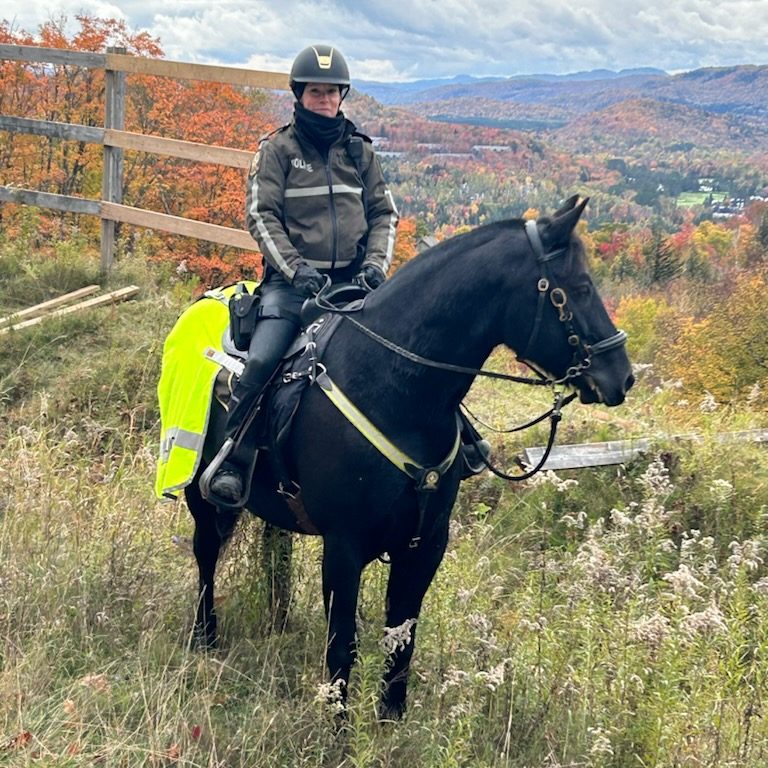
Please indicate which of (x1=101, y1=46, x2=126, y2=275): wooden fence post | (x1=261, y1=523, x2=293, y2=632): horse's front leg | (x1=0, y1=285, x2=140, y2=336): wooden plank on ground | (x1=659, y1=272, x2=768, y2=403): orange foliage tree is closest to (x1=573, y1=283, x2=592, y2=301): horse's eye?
(x1=261, y1=523, x2=293, y2=632): horse's front leg

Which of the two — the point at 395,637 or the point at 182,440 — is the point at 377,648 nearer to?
the point at 395,637

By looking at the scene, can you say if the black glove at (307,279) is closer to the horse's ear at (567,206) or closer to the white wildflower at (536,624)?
the horse's ear at (567,206)

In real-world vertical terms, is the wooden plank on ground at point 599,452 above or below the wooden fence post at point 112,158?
below

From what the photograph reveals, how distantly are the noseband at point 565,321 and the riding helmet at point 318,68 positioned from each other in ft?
4.62

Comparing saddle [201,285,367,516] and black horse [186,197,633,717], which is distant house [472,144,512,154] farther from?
black horse [186,197,633,717]

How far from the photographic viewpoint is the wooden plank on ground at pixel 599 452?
21.0 ft

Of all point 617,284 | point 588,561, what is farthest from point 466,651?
point 617,284

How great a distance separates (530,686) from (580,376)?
157 centimetres

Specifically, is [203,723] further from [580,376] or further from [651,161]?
[651,161]

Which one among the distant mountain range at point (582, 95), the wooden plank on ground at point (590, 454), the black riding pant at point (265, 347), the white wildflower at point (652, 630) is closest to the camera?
the white wildflower at point (652, 630)

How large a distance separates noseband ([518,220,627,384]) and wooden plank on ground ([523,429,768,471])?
334 cm

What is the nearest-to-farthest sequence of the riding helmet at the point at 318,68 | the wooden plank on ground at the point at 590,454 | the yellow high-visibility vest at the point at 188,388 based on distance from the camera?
the riding helmet at the point at 318,68
the yellow high-visibility vest at the point at 188,388
the wooden plank on ground at the point at 590,454

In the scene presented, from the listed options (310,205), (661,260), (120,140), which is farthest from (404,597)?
(661,260)

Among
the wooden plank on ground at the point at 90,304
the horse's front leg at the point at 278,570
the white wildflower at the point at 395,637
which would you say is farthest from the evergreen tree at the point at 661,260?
the white wildflower at the point at 395,637
